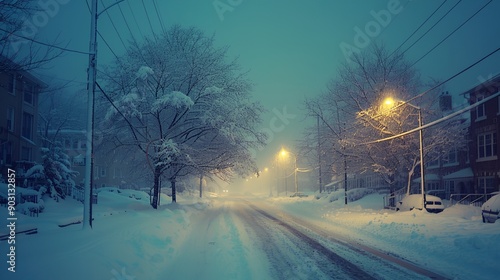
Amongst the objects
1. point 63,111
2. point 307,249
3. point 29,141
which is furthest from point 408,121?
point 63,111

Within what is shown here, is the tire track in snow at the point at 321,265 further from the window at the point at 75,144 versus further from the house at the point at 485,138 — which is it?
the window at the point at 75,144

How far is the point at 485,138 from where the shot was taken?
2997 centimetres

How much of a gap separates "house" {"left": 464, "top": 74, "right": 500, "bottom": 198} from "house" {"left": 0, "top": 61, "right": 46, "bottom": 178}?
35.4 meters

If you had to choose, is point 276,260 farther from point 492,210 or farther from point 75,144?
point 75,144

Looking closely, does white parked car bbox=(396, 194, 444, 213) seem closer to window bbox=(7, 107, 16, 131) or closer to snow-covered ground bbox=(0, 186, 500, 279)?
snow-covered ground bbox=(0, 186, 500, 279)

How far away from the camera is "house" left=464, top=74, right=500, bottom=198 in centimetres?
2831

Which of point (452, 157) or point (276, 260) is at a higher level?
point (452, 157)

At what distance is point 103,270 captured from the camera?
22.8 ft

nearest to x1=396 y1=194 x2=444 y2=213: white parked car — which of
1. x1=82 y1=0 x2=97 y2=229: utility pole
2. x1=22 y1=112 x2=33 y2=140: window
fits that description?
x1=82 y1=0 x2=97 y2=229: utility pole

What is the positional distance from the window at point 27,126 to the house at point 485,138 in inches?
1520

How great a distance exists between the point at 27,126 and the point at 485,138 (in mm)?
40512

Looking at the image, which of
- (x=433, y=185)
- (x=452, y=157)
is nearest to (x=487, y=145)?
(x=452, y=157)

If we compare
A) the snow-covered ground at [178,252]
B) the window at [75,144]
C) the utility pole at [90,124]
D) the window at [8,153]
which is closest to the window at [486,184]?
the snow-covered ground at [178,252]

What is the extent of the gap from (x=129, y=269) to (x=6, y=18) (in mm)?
6816
